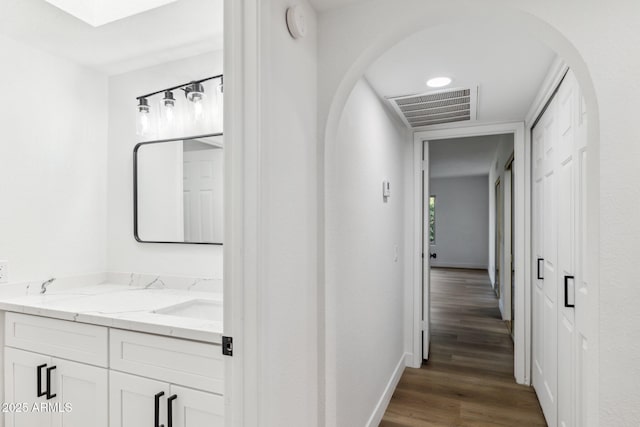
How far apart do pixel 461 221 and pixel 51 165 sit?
9419 millimetres

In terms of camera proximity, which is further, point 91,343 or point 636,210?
point 91,343

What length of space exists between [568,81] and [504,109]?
884mm

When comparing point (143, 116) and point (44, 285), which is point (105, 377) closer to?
point (44, 285)

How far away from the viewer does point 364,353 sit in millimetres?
2076

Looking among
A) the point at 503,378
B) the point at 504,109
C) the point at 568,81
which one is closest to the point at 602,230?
the point at 568,81

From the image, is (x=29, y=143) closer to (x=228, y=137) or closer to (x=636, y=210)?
(x=228, y=137)

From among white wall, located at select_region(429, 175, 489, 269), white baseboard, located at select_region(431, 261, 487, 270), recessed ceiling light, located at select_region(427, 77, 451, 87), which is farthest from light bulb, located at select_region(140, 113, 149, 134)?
white baseboard, located at select_region(431, 261, 487, 270)

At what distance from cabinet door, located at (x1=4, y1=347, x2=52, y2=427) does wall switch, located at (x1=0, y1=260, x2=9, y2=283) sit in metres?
0.36

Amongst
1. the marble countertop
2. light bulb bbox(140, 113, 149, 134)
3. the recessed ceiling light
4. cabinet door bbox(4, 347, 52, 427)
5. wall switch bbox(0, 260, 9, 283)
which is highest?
the recessed ceiling light

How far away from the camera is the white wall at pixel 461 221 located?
954 centimetres

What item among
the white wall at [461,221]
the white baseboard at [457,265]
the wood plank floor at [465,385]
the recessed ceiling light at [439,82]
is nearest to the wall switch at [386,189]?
the recessed ceiling light at [439,82]

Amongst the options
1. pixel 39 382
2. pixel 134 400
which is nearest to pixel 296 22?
pixel 134 400

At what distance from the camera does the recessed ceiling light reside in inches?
81.8

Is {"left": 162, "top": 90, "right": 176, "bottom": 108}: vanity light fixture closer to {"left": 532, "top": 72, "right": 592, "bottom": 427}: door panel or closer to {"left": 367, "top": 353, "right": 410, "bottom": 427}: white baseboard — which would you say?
{"left": 532, "top": 72, "right": 592, "bottom": 427}: door panel
